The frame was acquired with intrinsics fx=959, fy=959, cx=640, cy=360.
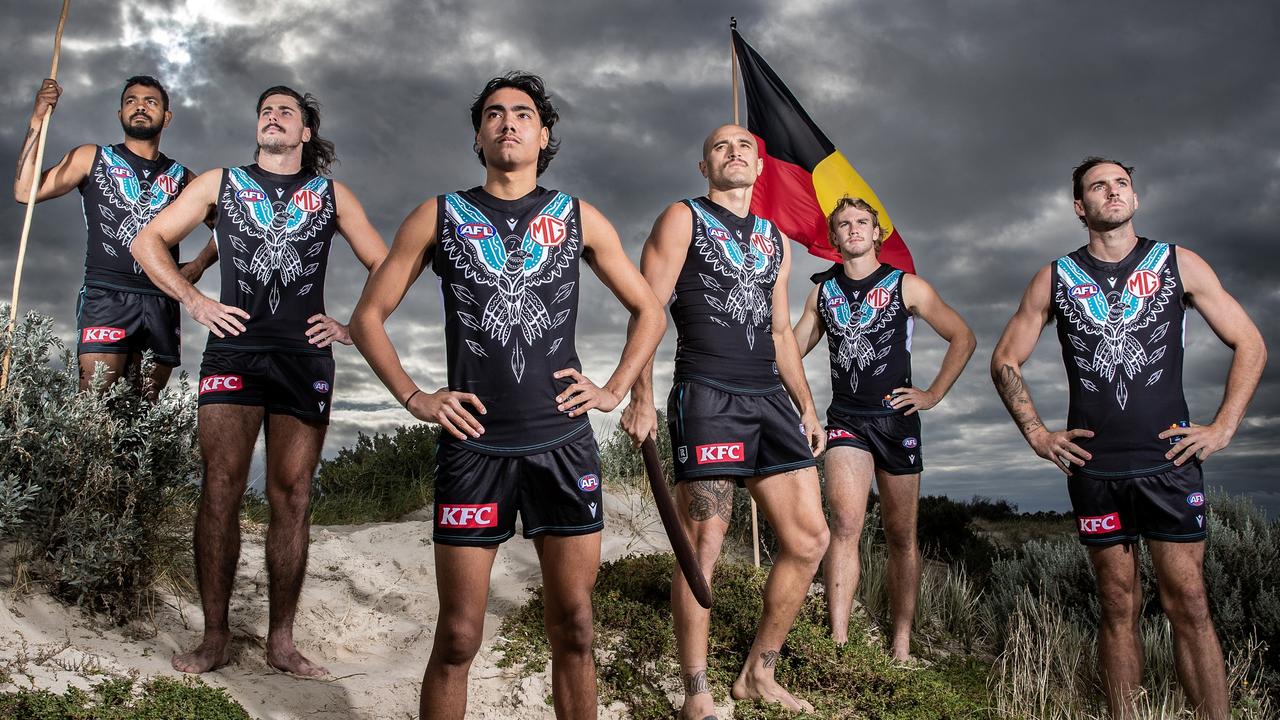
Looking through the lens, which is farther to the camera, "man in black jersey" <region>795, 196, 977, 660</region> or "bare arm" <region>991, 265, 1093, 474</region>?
"man in black jersey" <region>795, 196, 977, 660</region>

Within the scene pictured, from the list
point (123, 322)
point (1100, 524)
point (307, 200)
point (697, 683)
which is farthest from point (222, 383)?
point (1100, 524)

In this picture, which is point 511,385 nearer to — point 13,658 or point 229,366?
point 229,366

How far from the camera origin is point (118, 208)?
675cm

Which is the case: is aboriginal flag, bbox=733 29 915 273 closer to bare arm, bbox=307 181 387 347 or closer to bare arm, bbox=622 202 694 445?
bare arm, bbox=622 202 694 445

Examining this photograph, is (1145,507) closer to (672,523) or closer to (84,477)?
(672,523)

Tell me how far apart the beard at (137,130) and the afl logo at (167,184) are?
1.10ft

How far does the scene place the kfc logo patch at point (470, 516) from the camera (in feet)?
11.9

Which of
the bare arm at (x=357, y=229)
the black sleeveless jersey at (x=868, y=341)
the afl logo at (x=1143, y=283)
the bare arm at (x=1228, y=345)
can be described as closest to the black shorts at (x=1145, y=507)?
the bare arm at (x=1228, y=345)

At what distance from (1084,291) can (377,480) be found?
798 cm

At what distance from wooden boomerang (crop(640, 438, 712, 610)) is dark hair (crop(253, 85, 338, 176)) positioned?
2.94m

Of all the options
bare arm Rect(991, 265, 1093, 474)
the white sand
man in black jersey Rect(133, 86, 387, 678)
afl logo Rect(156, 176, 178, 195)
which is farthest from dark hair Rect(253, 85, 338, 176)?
bare arm Rect(991, 265, 1093, 474)

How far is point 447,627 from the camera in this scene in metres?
3.61

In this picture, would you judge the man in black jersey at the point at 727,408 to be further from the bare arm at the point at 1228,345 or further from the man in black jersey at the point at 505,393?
the bare arm at the point at 1228,345

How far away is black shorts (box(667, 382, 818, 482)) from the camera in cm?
500
